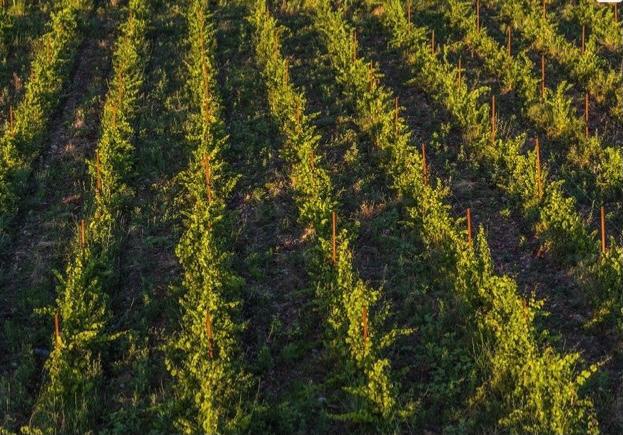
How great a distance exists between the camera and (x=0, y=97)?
13297 mm

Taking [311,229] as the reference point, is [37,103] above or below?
above

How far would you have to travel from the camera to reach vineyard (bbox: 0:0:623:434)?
265 inches

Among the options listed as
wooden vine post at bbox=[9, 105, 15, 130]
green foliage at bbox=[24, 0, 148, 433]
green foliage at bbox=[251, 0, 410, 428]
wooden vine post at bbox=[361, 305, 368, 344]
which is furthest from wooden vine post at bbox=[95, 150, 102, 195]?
wooden vine post at bbox=[361, 305, 368, 344]

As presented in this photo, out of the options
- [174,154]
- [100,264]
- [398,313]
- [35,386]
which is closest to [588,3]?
[174,154]

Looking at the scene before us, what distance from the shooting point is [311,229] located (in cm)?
945

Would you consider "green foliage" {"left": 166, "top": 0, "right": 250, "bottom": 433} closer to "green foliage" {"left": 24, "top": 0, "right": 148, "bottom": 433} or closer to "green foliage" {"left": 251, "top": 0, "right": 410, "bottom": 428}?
"green foliage" {"left": 24, "top": 0, "right": 148, "bottom": 433}

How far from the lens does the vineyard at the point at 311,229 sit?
6.73 meters

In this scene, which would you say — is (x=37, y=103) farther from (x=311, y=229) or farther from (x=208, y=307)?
(x=208, y=307)

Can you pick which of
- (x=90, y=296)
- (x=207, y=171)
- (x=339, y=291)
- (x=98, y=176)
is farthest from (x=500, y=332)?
(x=98, y=176)

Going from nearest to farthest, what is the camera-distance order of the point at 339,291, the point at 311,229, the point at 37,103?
the point at 339,291 < the point at 311,229 < the point at 37,103

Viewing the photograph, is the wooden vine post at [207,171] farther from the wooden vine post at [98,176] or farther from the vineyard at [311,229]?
the wooden vine post at [98,176]

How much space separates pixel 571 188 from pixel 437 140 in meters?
2.33

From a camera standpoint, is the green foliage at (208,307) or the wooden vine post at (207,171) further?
the wooden vine post at (207,171)

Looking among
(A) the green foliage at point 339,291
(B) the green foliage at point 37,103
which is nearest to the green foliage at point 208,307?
(A) the green foliage at point 339,291
